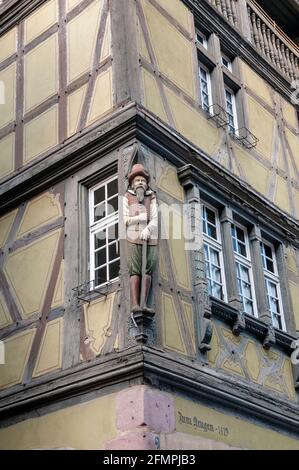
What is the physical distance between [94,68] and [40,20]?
2.13 metres

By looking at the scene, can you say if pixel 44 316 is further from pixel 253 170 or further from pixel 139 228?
pixel 253 170

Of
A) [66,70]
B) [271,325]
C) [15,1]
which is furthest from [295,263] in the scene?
[15,1]

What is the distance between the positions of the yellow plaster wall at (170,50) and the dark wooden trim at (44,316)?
2.85 metres

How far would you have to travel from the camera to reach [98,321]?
8.57 meters

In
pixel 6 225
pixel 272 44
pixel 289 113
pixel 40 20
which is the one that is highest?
pixel 272 44

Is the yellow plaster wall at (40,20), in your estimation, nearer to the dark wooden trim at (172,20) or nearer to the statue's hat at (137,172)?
the dark wooden trim at (172,20)

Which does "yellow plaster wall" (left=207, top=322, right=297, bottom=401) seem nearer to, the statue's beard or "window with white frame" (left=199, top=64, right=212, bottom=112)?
the statue's beard

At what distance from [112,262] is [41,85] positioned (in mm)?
3625

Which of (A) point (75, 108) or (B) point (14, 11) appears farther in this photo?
(B) point (14, 11)

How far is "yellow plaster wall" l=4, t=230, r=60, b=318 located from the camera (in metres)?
9.57

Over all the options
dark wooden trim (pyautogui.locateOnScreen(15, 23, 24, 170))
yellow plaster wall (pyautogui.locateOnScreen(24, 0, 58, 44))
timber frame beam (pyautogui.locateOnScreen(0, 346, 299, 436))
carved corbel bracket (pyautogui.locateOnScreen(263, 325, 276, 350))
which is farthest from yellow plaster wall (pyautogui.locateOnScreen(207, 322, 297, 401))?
yellow plaster wall (pyautogui.locateOnScreen(24, 0, 58, 44))

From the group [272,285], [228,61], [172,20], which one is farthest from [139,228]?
[228,61]

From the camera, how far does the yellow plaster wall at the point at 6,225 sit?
34.4ft

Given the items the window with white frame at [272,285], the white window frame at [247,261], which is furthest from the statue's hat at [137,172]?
the window with white frame at [272,285]
